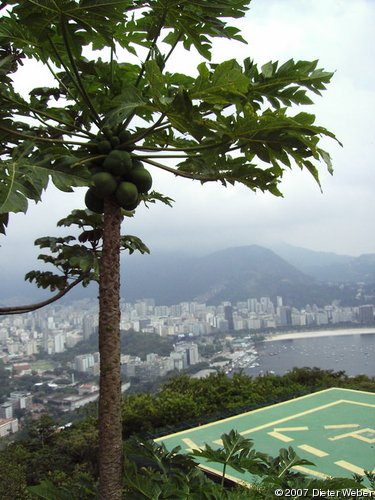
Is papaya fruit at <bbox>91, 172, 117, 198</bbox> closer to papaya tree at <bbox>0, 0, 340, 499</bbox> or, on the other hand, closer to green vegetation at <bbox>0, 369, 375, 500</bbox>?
papaya tree at <bbox>0, 0, 340, 499</bbox>

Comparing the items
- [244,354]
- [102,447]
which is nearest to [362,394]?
[102,447]

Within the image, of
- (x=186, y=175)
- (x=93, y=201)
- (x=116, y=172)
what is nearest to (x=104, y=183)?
(x=116, y=172)

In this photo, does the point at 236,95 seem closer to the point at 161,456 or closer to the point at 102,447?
the point at 102,447

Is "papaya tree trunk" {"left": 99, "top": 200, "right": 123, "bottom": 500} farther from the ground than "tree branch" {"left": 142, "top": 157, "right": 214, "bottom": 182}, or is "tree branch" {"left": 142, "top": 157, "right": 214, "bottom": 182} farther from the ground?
"tree branch" {"left": 142, "top": 157, "right": 214, "bottom": 182}

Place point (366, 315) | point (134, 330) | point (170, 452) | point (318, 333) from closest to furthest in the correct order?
point (170, 452) → point (134, 330) → point (318, 333) → point (366, 315)

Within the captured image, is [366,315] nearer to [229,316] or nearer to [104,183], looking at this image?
[229,316]

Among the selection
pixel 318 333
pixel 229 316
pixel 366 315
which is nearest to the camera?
pixel 318 333

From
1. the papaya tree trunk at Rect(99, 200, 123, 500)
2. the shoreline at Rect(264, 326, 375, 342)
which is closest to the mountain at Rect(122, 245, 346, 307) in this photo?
the shoreline at Rect(264, 326, 375, 342)
